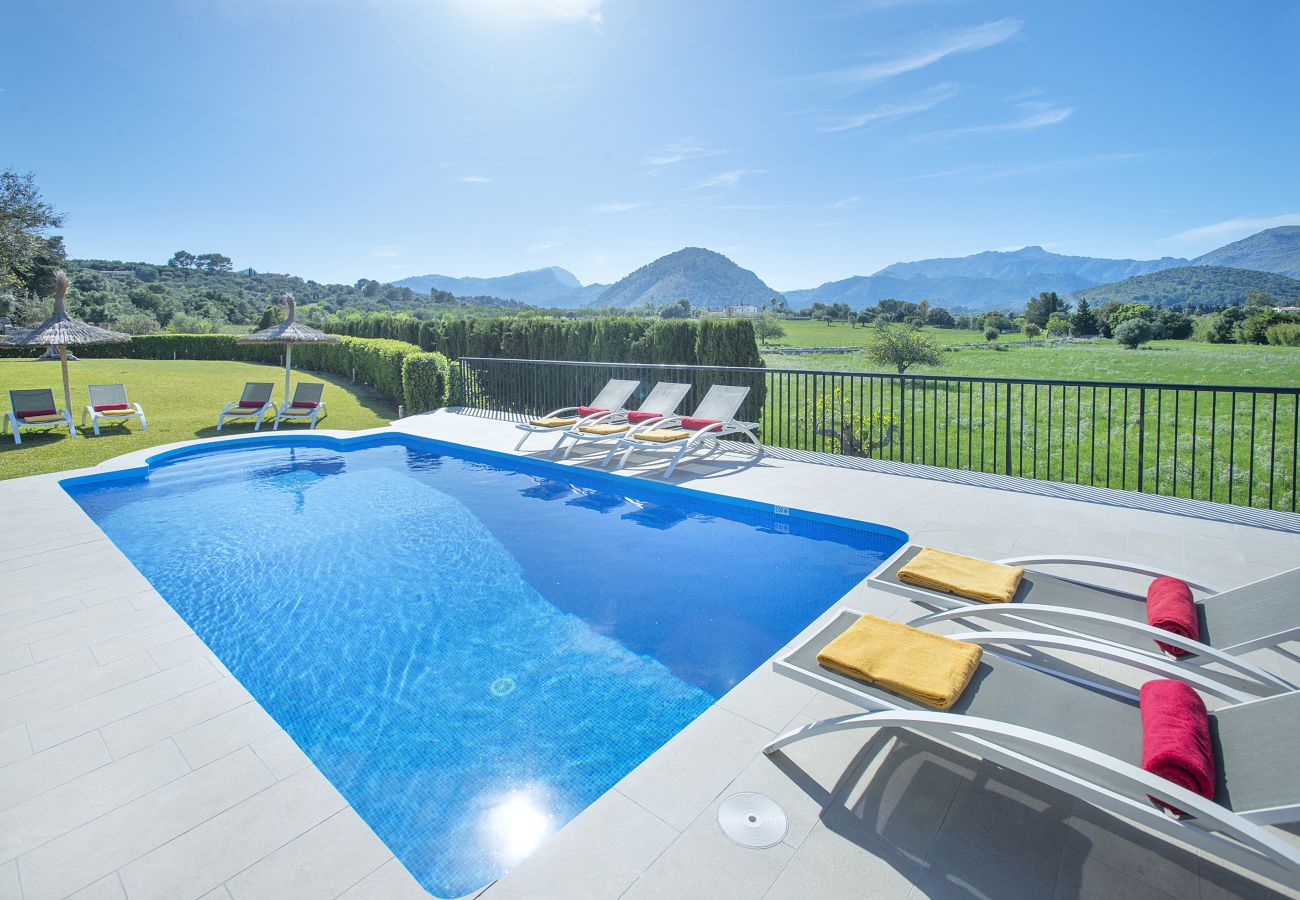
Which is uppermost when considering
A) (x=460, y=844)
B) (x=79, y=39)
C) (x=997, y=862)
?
(x=79, y=39)

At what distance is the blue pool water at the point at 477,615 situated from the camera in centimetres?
252

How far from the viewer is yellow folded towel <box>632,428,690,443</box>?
704cm

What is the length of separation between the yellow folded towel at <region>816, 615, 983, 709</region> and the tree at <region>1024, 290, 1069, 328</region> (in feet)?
150

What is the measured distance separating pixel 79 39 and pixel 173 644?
1735 centimetres

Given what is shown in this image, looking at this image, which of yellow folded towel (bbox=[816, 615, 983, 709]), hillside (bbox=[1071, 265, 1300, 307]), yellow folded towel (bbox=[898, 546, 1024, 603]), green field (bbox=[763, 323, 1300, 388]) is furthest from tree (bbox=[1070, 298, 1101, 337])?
yellow folded towel (bbox=[816, 615, 983, 709])

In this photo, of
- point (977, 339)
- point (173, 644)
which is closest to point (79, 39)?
point (173, 644)

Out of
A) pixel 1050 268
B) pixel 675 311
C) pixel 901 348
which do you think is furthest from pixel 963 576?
pixel 1050 268

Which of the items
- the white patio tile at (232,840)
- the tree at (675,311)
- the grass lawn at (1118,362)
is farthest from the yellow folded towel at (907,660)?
the grass lawn at (1118,362)

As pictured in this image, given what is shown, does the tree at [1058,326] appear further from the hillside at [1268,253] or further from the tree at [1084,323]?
the hillside at [1268,253]

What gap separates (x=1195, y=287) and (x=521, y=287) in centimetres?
14702

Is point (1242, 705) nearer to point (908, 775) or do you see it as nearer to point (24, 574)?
point (908, 775)

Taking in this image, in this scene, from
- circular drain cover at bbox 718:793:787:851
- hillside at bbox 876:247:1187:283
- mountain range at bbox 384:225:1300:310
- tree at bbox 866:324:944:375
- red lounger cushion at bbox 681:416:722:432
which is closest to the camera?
circular drain cover at bbox 718:793:787:851

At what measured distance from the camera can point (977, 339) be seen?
1543 inches

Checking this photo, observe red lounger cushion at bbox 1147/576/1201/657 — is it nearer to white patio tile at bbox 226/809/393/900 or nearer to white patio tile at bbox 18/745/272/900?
white patio tile at bbox 226/809/393/900
